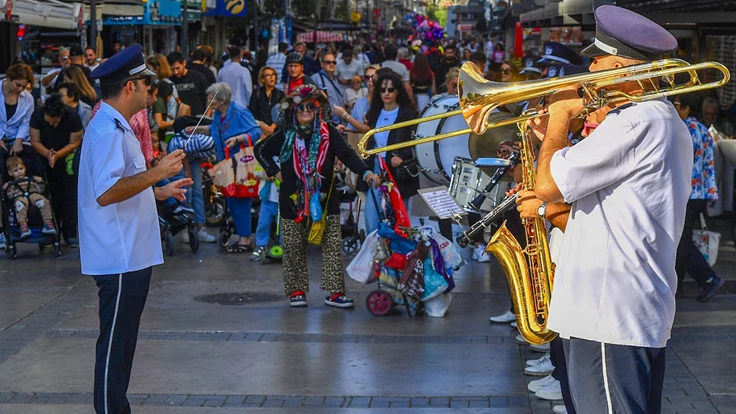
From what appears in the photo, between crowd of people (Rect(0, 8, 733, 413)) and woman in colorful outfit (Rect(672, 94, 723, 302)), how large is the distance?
0.01m

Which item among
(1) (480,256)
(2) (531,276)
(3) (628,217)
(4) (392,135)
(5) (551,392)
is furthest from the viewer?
(1) (480,256)

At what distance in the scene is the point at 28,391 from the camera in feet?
21.1

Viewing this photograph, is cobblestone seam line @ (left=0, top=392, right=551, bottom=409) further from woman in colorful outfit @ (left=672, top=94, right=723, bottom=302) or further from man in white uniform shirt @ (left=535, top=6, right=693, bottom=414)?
woman in colorful outfit @ (left=672, top=94, right=723, bottom=302)

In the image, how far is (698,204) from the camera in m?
9.14

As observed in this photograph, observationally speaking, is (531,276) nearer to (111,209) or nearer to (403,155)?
(111,209)

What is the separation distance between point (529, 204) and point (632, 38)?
0.73 m

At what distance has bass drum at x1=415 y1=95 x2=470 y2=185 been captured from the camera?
9.93 metres

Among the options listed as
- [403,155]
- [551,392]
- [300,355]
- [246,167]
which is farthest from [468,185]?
[246,167]

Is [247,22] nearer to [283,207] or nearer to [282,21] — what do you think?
[282,21]

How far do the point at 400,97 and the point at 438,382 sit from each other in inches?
144

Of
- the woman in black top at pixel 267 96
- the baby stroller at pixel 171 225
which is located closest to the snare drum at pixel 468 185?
the baby stroller at pixel 171 225

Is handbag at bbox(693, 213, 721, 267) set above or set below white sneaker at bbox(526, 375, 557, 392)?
above

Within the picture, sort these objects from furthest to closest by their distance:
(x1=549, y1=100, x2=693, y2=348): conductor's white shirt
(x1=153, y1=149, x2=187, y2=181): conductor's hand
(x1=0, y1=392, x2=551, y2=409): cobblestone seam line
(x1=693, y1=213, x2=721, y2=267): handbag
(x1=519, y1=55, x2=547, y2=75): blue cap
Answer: (x1=693, y1=213, x2=721, y2=267): handbag → (x1=519, y1=55, x2=547, y2=75): blue cap → (x1=0, y1=392, x2=551, y2=409): cobblestone seam line → (x1=153, y1=149, x2=187, y2=181): conductor's hand → (x1=549, y1=100, x2=693, y2=348): conductor's white shirt

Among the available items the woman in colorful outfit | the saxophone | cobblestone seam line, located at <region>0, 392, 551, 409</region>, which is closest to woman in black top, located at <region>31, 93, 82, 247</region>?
cobblestone seam line, located at <region>0, 392, 551, 409</region>
